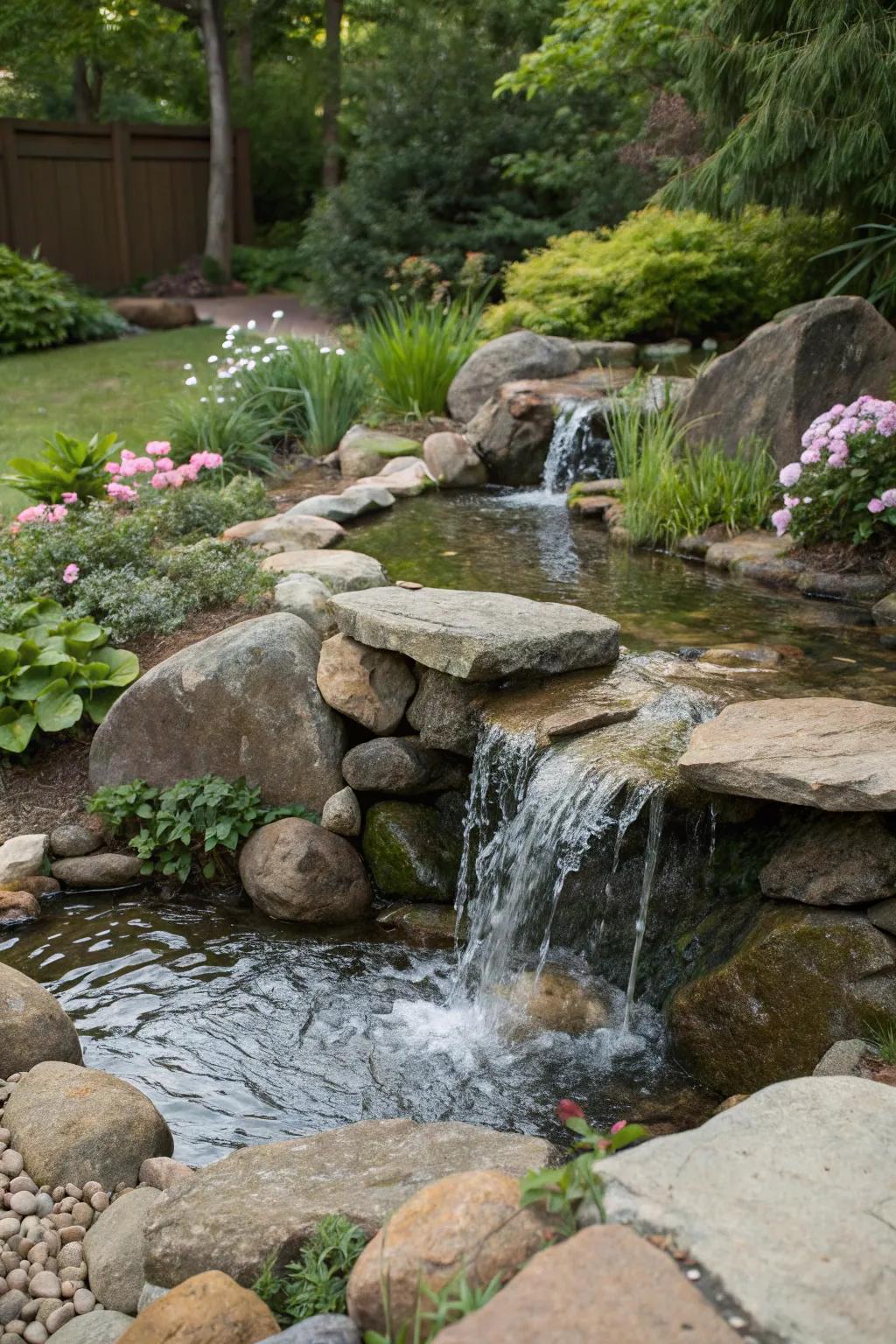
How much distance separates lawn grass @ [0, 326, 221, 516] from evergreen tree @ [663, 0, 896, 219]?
437 centimetres

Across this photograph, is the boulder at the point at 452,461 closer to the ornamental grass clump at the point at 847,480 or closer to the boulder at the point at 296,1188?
the ornamental grass clump at the point at 847,480

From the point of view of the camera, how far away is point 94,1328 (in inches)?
95.7

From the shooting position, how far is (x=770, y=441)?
690cm

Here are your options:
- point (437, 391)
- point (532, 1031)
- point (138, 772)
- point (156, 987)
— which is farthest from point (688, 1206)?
point (437, 391)

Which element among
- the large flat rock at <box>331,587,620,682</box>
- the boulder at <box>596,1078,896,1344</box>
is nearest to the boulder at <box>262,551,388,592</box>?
the large flat rock at <box>331,587,620,682</box>

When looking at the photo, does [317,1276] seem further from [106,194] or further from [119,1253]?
[106,194]

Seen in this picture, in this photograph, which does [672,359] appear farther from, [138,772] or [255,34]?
[255,34]

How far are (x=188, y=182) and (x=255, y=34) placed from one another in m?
4.02

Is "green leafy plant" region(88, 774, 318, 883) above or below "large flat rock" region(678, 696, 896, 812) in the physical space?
below

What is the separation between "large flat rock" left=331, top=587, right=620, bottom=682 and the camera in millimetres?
4242

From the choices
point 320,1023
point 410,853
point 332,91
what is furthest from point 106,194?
point 320,1023

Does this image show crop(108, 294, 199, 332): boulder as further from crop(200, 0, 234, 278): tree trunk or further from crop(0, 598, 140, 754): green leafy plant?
crop(0, 598, 140, 754): green leafy plant

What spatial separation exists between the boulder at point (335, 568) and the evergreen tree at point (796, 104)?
3413 mm

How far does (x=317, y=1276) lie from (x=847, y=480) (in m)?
4.81
